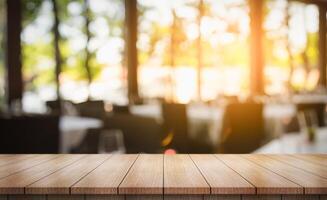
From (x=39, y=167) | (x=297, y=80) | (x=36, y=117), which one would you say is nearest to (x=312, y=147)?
(x=36, y=117)

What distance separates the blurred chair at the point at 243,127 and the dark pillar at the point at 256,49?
6.92 m

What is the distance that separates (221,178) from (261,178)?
0.14 metres

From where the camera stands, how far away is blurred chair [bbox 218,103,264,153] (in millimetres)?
4469

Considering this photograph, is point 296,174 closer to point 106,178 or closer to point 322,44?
point 106,178

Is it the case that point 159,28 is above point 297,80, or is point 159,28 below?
above

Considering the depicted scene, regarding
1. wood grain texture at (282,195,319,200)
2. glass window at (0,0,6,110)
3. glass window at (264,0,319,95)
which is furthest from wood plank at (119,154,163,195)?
glass window at (264,0,319,95)

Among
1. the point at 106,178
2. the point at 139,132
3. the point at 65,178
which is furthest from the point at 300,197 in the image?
the point at 139,132

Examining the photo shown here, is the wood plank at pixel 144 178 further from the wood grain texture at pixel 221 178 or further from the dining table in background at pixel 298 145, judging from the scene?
the dining table in background at pixel 298 145

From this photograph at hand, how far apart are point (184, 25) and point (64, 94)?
3.15 metres

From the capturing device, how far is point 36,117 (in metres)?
3.25

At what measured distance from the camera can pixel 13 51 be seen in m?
8.41

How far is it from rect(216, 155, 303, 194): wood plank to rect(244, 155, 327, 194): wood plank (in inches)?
1.2

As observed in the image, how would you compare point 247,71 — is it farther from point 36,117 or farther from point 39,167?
point 39,167

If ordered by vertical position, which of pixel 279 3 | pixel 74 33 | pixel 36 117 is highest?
pixel 279 3
